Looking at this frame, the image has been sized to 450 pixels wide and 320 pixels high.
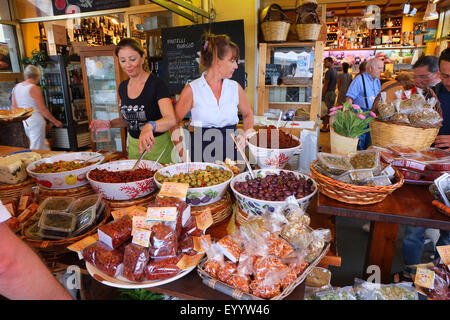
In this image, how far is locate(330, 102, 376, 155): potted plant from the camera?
1.54m

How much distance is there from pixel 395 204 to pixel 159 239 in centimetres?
97

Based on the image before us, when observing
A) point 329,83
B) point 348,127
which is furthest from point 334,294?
point 329,83

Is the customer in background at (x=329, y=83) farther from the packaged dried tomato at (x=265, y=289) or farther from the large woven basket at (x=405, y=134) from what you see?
the packaged dried tomato at (x=265, y=289)

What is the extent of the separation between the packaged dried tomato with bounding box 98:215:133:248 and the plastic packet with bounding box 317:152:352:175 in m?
0.87

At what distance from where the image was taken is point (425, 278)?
119 cm

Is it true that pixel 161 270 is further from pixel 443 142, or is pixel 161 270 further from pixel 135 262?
pixel 443 142

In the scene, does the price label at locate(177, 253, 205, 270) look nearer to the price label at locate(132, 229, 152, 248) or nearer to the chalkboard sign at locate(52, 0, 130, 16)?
the price label at locate(132, 229, 152, 248)

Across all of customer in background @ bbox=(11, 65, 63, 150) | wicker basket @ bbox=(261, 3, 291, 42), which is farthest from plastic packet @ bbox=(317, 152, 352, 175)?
customer in background @ bbox=(11, 65, 63, 150)

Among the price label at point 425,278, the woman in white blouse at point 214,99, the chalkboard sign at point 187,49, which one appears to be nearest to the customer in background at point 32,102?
the chalkboard sign at point 187,49

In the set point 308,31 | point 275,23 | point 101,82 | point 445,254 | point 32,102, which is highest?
point 275,23

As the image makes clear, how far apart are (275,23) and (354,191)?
371 centimetres

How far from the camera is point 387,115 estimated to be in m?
1.63

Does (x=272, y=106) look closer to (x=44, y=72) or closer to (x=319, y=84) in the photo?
(x=319, y=84)
